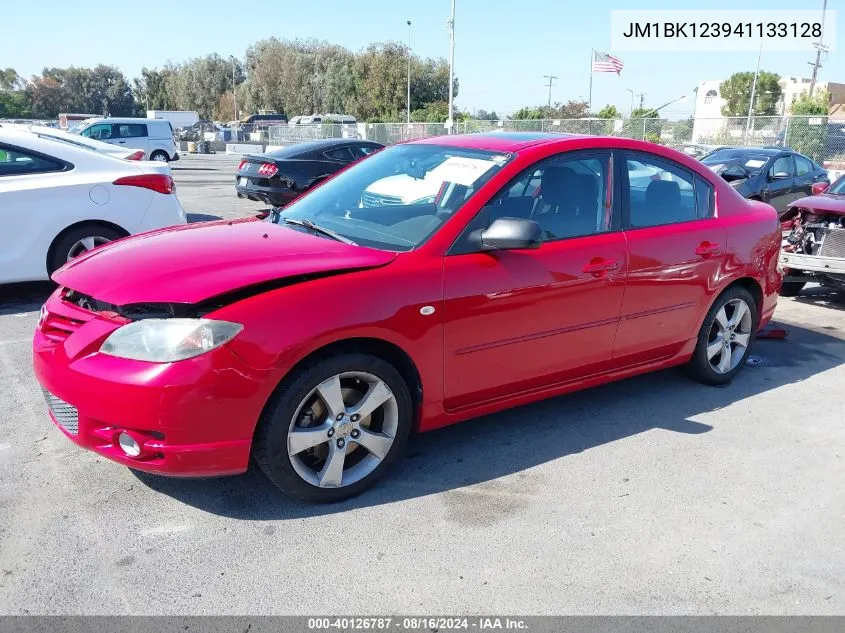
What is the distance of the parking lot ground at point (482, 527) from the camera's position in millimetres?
2672

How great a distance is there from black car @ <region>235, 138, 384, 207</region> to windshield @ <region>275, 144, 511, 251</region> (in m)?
7.85

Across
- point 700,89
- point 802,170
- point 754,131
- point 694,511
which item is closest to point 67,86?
point 700,89

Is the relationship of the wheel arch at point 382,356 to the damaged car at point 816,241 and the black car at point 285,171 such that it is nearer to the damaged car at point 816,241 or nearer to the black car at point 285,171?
the damaged car at point 816,241

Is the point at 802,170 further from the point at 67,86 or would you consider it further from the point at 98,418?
the point at 67,86

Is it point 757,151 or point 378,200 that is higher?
point 757,151

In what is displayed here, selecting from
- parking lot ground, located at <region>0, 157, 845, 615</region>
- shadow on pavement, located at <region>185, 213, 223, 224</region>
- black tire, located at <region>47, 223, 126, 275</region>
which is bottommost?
parking lot ground, located at <region>0, 157, 845, 615</region>

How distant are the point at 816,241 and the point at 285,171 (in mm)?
8427

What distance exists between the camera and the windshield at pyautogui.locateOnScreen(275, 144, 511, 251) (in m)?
3.61

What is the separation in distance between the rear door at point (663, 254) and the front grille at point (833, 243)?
3.16 m

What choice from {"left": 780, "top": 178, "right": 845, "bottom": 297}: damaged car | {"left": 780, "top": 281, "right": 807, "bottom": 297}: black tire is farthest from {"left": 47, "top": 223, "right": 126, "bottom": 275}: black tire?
{"left": 780, "top": 281, "right": 807, "bottom": 297}: black tire

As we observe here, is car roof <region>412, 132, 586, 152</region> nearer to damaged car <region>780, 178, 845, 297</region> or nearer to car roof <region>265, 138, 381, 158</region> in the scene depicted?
damaged car <region>780, 178, 845, 297</region>

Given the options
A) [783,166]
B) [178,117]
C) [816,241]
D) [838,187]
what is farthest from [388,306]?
[178,117]

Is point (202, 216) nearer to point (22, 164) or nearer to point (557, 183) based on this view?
point (22, 164)

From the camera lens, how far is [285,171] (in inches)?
492
